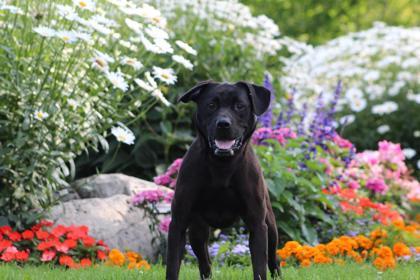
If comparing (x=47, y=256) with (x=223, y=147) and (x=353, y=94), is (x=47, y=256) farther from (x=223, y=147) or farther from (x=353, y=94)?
(x=353, y=94)

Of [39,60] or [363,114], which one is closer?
[39,60]

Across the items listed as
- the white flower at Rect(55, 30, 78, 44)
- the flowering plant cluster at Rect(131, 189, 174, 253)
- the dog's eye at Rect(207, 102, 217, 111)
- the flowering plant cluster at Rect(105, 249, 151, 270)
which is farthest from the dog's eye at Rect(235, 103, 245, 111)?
the flowering plant cluster at Rect(131, 189, 174, 253)

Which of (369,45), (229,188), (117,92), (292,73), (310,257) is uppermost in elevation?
(369,45)

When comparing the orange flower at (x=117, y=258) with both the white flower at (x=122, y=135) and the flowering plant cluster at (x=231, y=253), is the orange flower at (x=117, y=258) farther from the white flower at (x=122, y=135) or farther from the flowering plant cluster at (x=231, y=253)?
the white flower at (x=122, y=135)

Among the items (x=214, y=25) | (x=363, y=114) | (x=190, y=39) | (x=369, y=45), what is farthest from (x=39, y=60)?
(x=369, y=45)

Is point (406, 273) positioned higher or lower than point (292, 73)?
lower

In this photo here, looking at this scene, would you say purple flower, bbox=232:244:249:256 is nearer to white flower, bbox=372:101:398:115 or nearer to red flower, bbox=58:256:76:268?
red flower, bbox=58:256:76:268

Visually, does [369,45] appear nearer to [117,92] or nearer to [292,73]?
[292,73]

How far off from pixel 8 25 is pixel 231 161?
2.79 meters

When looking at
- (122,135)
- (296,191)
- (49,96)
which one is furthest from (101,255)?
(296,191)

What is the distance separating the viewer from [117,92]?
20.2ft

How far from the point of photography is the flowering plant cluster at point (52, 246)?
5.40 meters

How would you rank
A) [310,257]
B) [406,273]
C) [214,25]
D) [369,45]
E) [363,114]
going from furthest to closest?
[369,45], [363,114], [214,25], [310,257], [406,273]

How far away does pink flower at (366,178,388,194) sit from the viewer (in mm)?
7625
